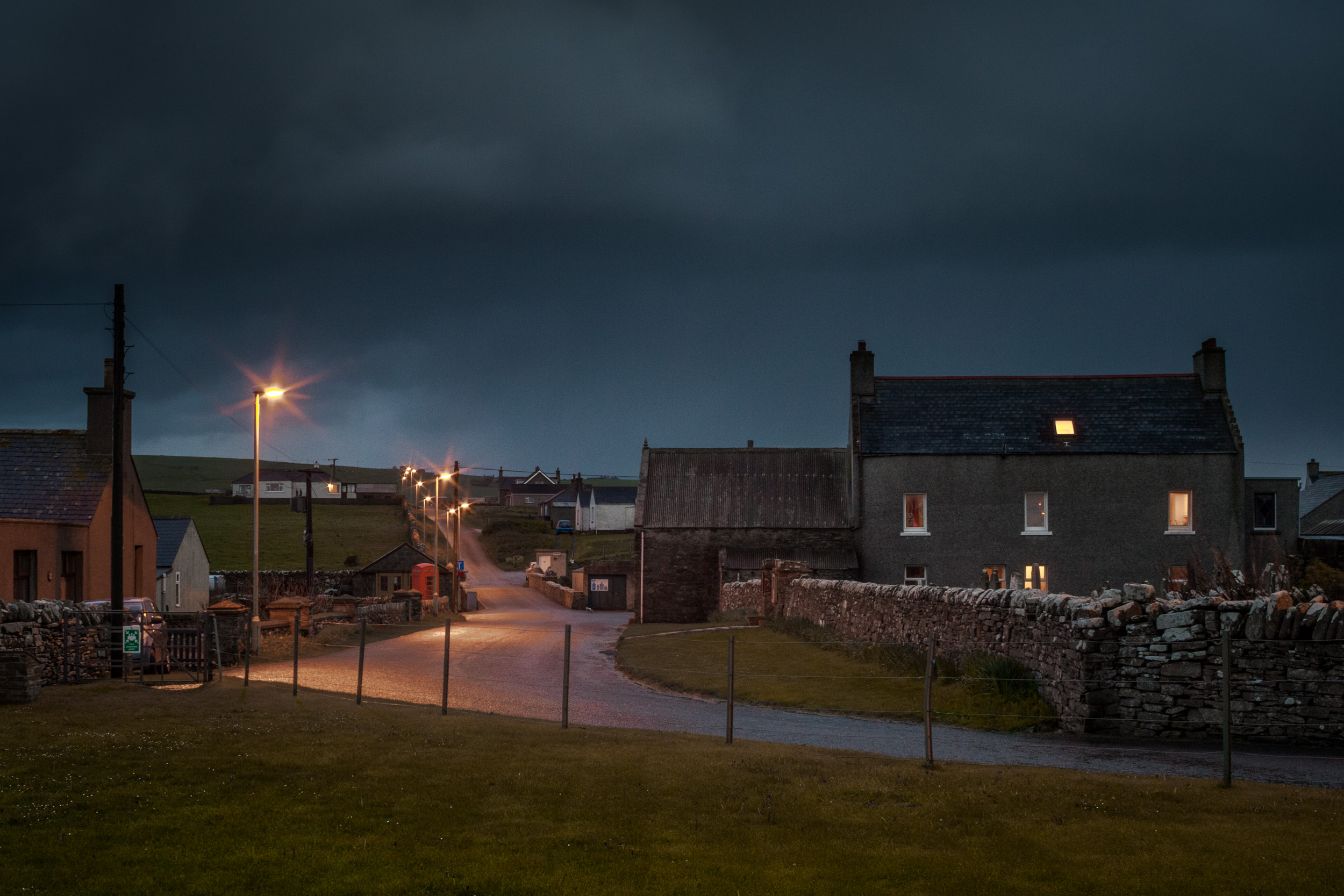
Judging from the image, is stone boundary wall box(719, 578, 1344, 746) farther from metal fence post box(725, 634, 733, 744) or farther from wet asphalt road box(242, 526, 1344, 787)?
metal fence post box(725, 634, 733, 744)

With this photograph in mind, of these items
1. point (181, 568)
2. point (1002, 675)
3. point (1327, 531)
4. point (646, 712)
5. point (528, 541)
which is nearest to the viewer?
point (1002, 675)

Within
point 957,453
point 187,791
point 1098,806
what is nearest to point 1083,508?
point 957,453

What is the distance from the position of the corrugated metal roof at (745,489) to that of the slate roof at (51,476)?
2374 cm

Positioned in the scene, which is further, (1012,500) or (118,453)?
(1012,500)

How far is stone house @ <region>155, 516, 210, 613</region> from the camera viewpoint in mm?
44781

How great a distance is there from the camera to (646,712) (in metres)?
16.9

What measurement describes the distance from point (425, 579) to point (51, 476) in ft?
94.9

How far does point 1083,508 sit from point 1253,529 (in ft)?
26.5

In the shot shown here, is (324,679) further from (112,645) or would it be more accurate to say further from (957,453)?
(957,453)

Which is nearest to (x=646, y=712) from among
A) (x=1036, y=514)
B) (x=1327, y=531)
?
(x=1036, y=514)

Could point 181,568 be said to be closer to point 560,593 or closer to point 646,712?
point 560,593

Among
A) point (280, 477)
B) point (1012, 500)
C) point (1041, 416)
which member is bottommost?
point (1012, 500)

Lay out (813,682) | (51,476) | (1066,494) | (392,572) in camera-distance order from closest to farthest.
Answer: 1. (813,682)
2. (51,476)
3. (1066,494)
4. (392,572)

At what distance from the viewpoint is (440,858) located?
704cm
